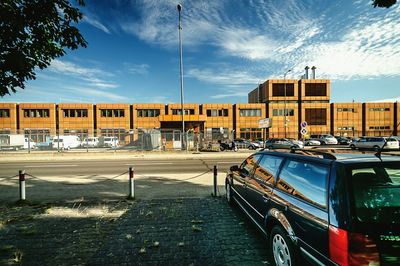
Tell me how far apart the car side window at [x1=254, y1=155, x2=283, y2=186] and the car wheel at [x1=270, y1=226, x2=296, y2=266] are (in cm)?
72

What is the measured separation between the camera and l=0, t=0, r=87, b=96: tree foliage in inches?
165

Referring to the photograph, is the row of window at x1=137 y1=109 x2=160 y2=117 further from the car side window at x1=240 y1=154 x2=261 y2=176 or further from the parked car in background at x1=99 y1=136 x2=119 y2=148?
the car side window at x1=240 y1=154 x2=261 y2=176

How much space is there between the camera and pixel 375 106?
160ft

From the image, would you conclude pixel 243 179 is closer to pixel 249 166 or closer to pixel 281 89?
pixel 249 166

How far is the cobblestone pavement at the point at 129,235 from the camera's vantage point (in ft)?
10.8

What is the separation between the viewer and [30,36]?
4.71 meters

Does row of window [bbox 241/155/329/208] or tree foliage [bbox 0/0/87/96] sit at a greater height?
tree foliage [bbox 0/0/87/96]

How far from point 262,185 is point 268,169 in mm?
303

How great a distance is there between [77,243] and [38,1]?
507cm

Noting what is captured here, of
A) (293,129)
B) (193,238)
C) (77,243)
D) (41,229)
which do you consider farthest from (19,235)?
(293,129)

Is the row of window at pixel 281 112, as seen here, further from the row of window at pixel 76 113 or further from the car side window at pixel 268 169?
the car side window at pixel 268 169

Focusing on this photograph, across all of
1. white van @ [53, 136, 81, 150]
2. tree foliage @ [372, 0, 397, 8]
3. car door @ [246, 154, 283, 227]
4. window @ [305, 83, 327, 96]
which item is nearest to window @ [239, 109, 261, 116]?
window @ [305, 83, 327, 96]

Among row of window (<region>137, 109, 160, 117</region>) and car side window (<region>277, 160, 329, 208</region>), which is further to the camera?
row of window (<region>137, 109, 160, 117</region>)

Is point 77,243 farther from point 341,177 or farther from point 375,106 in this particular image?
point 375,106
